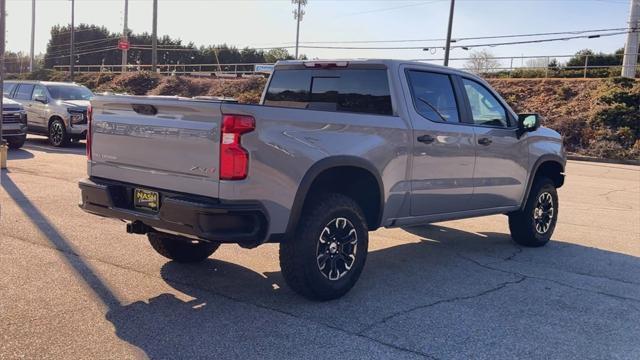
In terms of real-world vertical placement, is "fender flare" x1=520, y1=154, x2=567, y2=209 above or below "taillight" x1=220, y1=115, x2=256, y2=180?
below

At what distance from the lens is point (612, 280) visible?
622cm

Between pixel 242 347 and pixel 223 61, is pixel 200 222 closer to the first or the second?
pixel 242 347

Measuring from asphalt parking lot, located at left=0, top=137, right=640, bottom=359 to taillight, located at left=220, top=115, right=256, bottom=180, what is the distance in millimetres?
1098

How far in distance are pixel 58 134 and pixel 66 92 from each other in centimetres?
158

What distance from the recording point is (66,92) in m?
18.3

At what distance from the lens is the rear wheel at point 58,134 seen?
17.2m

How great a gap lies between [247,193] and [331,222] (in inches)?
35.3

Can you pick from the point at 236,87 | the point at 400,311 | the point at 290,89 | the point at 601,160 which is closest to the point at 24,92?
the point at 290,89

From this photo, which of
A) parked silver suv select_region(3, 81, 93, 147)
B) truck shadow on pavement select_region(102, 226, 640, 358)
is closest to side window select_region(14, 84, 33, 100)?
parked silver suv select_region(3, 81, 93, 147)

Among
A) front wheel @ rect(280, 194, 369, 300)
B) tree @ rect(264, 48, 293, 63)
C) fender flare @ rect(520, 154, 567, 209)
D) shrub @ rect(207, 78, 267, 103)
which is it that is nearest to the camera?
front wheel @ rect(280, 194, 369, 300)

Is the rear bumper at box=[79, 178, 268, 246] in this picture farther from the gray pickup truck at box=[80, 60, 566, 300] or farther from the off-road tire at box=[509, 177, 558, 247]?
the off-road tire at box=[509, 177, 558, 247]

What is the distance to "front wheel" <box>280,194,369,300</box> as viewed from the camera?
489 centimetres

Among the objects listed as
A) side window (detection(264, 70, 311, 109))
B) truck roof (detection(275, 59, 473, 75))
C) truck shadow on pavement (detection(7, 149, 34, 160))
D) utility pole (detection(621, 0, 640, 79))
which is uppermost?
utility pole (detection(621, 0, 640, 79))

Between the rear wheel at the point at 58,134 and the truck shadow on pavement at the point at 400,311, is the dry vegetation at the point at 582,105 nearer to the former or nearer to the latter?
the rear wheel at the point at 58,134
